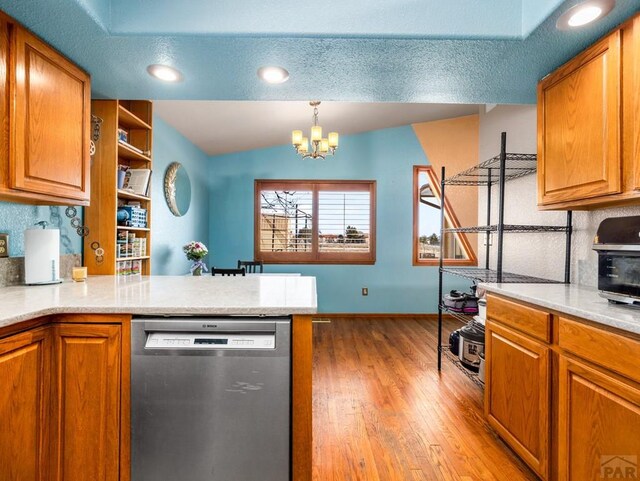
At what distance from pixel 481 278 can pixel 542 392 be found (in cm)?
106

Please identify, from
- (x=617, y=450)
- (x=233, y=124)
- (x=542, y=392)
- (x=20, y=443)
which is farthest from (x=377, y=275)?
(x=20, y=443)

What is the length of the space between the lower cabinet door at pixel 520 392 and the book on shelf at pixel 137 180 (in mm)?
2673

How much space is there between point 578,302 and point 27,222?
281 centimetres

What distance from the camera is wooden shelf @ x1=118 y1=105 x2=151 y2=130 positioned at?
2473 millimetres

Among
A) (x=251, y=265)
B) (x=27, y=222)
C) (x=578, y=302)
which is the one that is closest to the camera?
(x=578, y=302)

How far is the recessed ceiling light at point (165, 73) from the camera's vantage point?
1737 mm

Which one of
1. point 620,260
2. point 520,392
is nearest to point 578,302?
point 620,260

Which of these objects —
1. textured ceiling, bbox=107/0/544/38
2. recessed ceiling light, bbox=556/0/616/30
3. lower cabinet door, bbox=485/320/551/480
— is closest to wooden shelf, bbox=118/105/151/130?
textured ceiling, bbox=107/0/544/38

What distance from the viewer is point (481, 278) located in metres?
2.47

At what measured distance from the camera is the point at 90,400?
135 centimetres

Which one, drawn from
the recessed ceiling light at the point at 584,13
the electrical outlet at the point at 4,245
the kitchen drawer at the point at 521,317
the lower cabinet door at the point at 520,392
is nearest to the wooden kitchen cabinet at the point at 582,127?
the recessed ceiling light at the point at 584,13

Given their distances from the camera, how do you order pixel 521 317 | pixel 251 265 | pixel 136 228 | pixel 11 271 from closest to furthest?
pixel 521 317 < pixel 11 271 < pixel 136 228 < pixel 251 265

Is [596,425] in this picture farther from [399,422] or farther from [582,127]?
[582,127]

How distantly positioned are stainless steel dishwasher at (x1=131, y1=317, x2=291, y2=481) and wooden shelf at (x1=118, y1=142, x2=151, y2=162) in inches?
67.0
